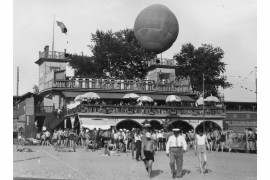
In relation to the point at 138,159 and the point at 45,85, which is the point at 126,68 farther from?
the point at 138,159

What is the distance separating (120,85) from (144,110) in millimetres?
7021

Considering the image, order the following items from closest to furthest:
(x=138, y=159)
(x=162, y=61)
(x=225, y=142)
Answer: (x=138, y=159) < (x=225, y=142) < (x=162, y=61)

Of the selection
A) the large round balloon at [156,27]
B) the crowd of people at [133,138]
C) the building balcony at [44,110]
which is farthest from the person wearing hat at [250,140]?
the building balcony at [44,110]

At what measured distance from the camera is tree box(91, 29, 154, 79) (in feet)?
190

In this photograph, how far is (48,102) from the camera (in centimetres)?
4769

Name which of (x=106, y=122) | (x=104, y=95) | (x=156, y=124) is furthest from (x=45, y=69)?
(x=156, y=124)

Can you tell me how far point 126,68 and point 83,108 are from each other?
21143 mm

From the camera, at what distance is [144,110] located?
4184 centimetres

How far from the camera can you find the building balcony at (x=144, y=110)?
129ft

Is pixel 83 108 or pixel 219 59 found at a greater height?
pixel 219 59

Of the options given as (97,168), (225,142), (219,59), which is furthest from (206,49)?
(97,168)

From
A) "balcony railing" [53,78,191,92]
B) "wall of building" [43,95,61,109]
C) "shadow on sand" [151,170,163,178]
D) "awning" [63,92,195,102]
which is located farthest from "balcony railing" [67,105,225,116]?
"shadow on sand" [151,170,163,178]

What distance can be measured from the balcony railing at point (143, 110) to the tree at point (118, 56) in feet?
52.1

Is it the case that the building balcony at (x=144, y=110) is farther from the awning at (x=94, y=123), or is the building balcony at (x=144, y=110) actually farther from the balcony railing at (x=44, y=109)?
the balcony railing at (x=44, y=109)
